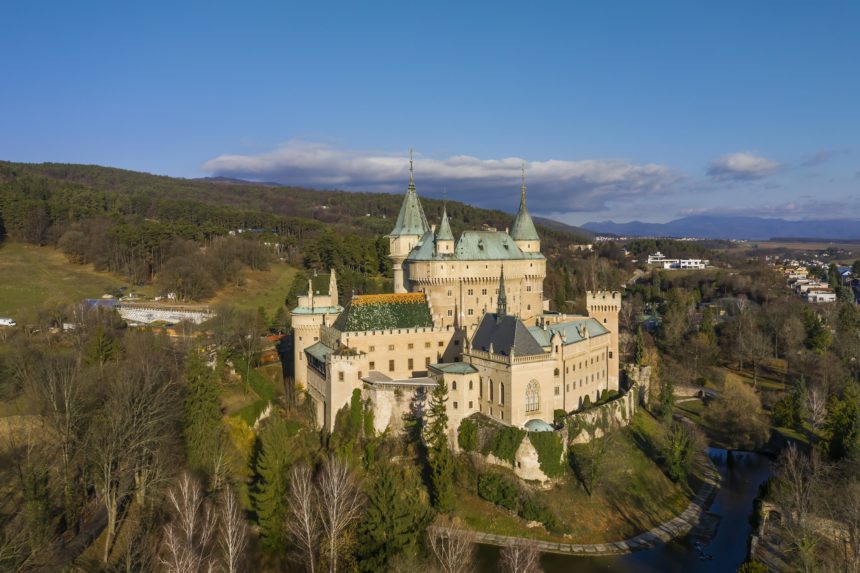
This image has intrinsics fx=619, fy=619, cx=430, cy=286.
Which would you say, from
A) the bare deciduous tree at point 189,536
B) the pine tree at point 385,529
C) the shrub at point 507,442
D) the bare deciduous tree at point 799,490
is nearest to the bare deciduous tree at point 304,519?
the pine tree at point 385,529

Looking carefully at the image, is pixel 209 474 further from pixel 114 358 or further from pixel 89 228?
pixel 89 228

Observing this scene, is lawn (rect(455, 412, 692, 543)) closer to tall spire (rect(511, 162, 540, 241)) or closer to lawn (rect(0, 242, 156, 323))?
tall spire (rect(511, 162, 540, 241))

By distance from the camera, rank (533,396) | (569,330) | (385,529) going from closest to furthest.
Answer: (385,529) → (533,396) → (569,330)

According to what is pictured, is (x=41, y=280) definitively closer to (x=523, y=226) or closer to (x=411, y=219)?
(x=411, y=219)

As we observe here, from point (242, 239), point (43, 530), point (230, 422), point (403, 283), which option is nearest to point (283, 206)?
point (242, 239)

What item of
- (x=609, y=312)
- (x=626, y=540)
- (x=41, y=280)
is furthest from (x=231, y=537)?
(x=41, y=280)

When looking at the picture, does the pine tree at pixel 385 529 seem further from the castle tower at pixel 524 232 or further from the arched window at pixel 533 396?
the castle tower at pixel 524 232

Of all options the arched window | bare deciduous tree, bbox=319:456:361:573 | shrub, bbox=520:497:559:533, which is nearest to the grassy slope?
the arched window

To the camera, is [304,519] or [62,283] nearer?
[304,519]
